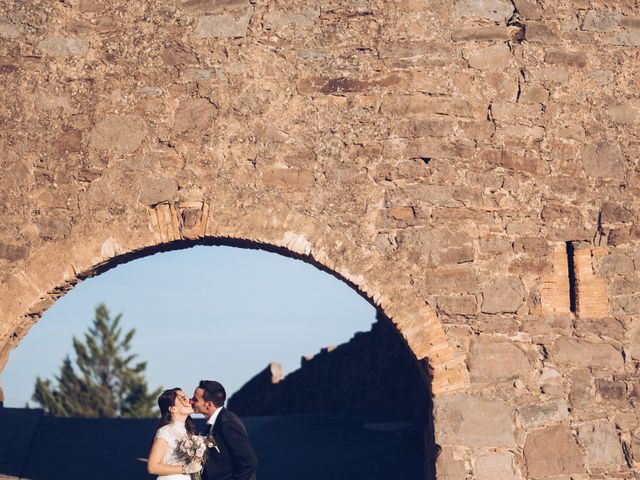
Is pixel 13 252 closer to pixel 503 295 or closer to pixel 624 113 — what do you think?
pixel 503 295

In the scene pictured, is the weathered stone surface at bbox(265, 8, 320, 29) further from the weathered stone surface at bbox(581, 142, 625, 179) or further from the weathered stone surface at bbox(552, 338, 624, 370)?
the weathered stone surface at bbox(552, 338, 624, 370)

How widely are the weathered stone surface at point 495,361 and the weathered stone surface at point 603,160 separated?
1.13 metres

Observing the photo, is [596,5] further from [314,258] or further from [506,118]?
[314,258]

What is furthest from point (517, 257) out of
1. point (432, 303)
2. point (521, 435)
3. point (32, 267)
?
point (32, 267)

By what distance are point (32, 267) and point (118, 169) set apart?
69cm

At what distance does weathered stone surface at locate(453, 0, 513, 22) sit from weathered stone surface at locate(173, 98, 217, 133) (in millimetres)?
1504

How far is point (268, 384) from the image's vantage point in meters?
12.3

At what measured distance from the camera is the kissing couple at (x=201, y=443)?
202 inches

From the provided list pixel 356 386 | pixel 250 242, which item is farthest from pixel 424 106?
pixel 356 386

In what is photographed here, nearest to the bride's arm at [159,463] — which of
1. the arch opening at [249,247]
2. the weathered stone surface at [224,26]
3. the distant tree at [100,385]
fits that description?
the arch opening at [249,247]

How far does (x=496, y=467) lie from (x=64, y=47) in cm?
328

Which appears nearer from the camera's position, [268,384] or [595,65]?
[595,65]

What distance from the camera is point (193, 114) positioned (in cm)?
560

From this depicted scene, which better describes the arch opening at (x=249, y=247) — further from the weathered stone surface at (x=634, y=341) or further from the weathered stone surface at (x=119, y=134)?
the weathered stone surface at (x=634, y=341)
